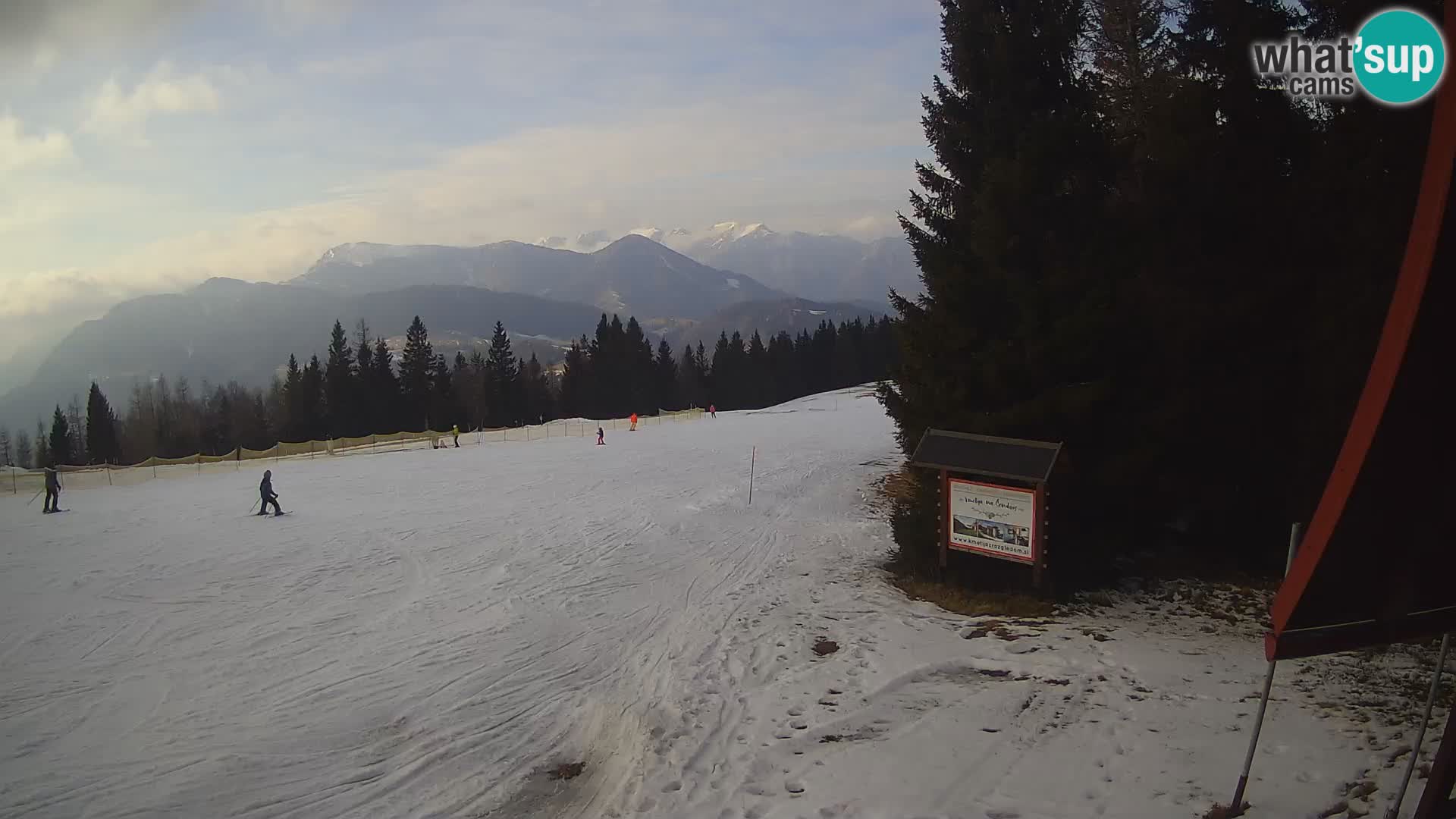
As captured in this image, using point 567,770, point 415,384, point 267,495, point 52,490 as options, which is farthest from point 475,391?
point 567,770

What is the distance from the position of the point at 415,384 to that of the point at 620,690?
76033mm

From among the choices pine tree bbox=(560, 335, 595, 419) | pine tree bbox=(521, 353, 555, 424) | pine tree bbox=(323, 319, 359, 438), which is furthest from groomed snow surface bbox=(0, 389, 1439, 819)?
pine tree bbox=(560, 335, 595, 419)

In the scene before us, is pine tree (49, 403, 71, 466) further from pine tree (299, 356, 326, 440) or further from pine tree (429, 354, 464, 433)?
pine tree (429, 354, 464, 433)

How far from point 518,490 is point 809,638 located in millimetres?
16946

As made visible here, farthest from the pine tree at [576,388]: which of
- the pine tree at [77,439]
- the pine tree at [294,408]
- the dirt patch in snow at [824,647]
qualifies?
the dirt patch in snow at [824,647]

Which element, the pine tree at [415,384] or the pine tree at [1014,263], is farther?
the pine tree at [415,384]

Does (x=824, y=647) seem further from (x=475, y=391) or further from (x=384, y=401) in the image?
(x=475, y=391)

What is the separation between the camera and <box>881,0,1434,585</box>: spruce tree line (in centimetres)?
1130

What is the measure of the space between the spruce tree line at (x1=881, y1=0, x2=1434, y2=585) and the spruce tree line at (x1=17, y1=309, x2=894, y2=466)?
53435 mm

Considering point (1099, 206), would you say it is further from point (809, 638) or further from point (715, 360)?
point (715, 360)

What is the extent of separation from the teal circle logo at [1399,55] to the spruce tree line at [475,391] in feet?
190

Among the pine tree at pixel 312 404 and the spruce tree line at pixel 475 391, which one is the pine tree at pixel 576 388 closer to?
the spruce tree line at pixel 475 391

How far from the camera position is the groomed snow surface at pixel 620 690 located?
7281 millimetres

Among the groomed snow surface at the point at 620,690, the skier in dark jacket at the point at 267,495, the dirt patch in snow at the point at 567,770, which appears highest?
the skier in dark jacket at the point at 267,495
